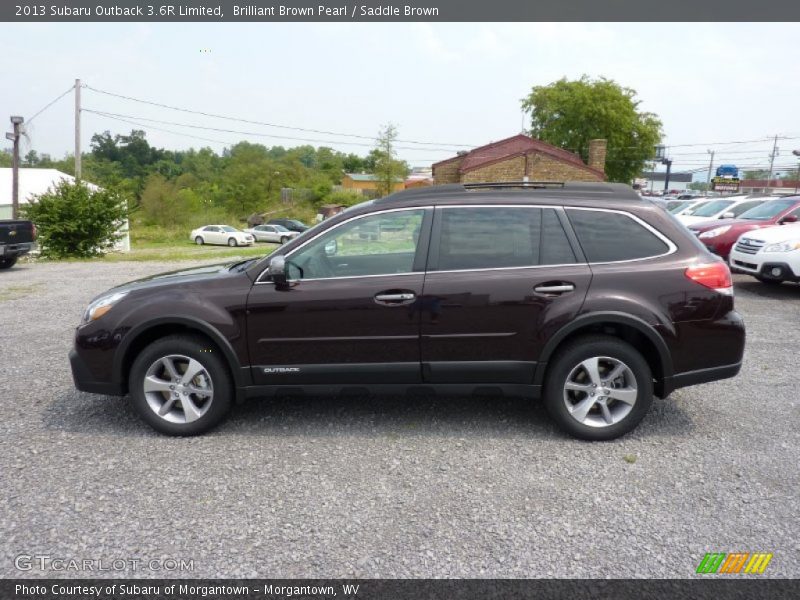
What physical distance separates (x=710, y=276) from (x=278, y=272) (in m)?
2.85

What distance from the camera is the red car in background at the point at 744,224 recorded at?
34.9ft

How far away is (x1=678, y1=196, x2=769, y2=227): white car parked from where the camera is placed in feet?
47.2

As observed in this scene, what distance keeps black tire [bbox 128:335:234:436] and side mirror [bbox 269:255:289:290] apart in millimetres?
642

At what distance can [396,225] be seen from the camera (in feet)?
12.7

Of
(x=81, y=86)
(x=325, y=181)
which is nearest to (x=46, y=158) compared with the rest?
(x=325, y=181)

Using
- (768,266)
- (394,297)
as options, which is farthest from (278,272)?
(768,266)

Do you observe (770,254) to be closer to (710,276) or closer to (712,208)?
(710,276)

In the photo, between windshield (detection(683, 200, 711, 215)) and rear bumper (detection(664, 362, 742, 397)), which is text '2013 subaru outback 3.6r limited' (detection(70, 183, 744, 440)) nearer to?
rear bumper (detection(664, 362, 742, 397))

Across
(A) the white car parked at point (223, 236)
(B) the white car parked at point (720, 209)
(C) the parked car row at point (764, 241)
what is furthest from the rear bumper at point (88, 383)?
(A) the white car parked at point (223, 236)

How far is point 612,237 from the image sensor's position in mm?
3744

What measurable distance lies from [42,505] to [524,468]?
2.74m

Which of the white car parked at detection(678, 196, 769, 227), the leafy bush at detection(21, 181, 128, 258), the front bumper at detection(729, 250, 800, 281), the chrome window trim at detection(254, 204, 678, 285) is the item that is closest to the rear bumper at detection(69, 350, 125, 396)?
the chrome window trim at detection(254, 204, 678, 285)

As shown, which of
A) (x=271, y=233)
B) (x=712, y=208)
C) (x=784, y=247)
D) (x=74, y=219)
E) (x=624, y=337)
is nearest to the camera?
(x=624, y=337)

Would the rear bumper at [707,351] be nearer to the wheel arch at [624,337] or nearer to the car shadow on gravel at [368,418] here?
the wheel arch at [624,337]
